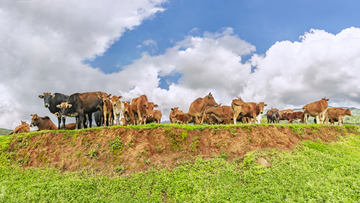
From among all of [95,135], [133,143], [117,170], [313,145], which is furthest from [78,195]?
[313,145]

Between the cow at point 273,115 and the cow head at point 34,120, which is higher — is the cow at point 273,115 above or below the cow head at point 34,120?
below

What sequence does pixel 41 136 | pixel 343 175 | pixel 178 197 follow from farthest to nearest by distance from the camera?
pixel 41 136
pixel 343 175
pixel 178 197

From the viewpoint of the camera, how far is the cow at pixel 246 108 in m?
18.2

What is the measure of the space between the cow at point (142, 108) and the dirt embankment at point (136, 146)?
474 centimetres

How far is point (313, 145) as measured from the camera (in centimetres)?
1305

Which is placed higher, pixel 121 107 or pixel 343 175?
pixel 121 107

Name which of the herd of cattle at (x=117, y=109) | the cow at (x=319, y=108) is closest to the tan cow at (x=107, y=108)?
the herd of cattle at (x=117, y=109)

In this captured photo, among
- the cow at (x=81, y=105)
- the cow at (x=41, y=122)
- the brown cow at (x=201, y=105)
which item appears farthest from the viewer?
the cow at (x=41, y=122)

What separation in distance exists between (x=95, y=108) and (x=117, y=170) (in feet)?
26.2

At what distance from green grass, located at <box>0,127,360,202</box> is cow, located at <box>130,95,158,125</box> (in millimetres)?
7364

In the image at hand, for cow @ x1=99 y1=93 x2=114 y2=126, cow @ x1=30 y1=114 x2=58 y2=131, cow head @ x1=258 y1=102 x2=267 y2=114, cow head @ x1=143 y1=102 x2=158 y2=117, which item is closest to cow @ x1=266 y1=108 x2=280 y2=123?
cow head @ x1=258 y1=102 x2=267 y2=114

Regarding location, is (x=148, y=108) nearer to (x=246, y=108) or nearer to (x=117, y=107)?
(x=117, y=107)

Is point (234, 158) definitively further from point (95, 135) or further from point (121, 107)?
point (121, 107)

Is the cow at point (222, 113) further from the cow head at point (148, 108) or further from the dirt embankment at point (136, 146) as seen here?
the dirt embankment at point (136, 146)
